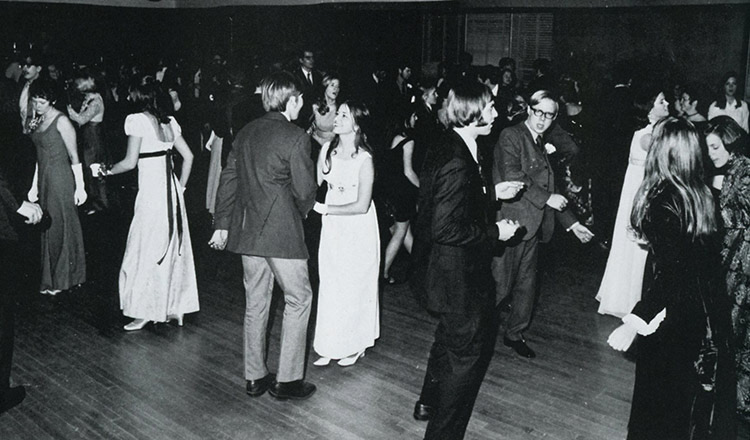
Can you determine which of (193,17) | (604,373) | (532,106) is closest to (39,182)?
(532,106)

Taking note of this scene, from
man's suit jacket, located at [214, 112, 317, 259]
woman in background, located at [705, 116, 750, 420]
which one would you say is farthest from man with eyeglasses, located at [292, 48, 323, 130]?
woman in background, located at [705, 116, 750, 420]

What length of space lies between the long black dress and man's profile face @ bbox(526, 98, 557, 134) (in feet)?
4.67

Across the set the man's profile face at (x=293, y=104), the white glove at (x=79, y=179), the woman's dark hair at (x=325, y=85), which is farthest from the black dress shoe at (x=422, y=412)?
the woman's dark hair at (x=325, y=85)

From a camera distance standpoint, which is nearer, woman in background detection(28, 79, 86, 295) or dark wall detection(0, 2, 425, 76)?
woman in background detection(28, 79, 86, 295)

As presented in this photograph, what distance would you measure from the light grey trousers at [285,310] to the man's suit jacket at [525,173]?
4.37ft

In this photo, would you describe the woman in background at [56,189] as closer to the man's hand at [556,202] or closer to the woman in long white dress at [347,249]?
the woman in long white dress at [347,249]

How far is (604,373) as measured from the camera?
13.9 feet

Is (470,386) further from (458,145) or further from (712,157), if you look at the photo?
(712,157)

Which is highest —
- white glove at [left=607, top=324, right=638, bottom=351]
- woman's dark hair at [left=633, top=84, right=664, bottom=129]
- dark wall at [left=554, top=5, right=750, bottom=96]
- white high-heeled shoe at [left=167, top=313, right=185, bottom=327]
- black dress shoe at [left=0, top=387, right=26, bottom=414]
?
dark wall at [left=554, top=5, right=750, bottom=96]

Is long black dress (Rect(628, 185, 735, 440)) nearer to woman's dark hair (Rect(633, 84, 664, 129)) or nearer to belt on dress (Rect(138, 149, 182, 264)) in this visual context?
woman's dark hair (Rect(633, 84, 664, 129))

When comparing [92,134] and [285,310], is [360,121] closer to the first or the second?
[285,310]

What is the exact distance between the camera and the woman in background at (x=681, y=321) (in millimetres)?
2680

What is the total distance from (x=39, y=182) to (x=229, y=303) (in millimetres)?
1630

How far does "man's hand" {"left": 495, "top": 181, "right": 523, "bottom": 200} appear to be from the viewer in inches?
139
